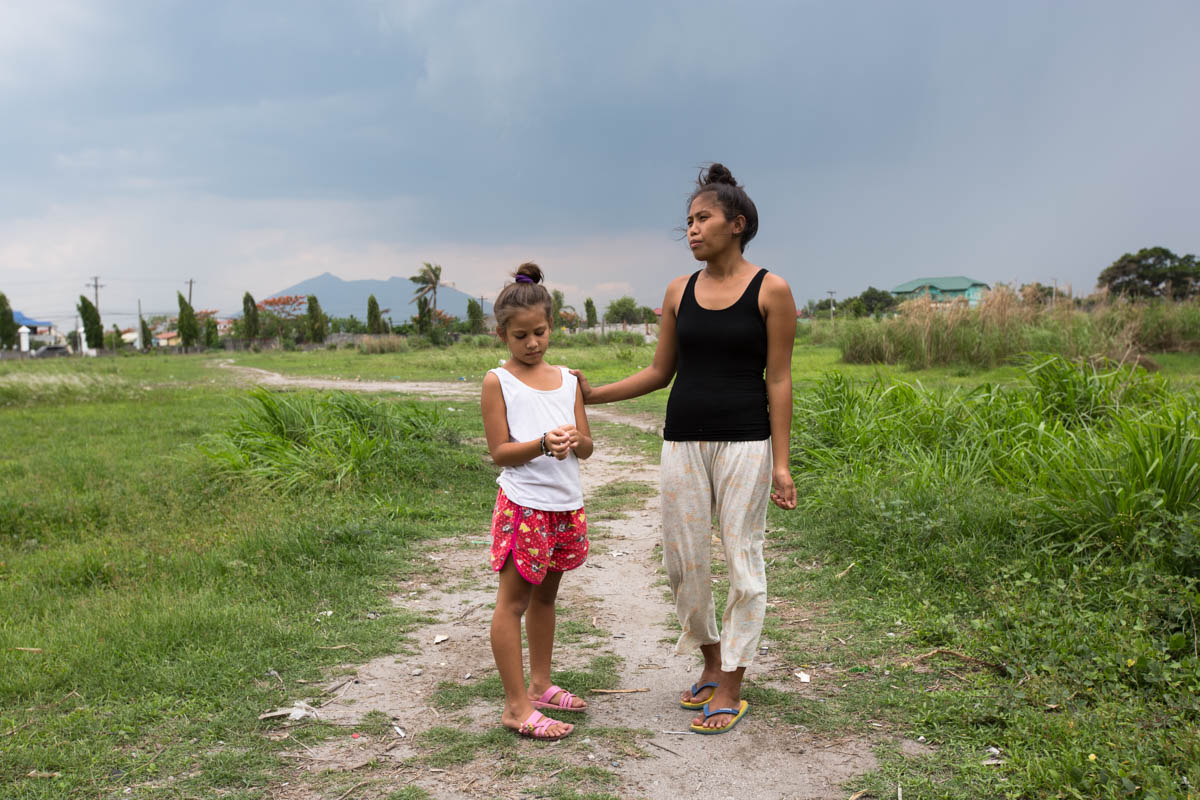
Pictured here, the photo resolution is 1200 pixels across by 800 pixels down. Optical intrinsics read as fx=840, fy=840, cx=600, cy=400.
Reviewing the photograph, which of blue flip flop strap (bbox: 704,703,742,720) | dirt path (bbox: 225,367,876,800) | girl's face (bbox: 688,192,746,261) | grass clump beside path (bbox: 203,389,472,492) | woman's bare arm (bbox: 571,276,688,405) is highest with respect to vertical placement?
girl's face (bbox: 688,192,746,261)

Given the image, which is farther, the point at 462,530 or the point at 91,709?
the point at 462,530

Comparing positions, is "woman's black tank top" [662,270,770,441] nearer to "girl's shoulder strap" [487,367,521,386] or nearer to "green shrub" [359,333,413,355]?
"girl's shoulder strap" [487,367,521,386]

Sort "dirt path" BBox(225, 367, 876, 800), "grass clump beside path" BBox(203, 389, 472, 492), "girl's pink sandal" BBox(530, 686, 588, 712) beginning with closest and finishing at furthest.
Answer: "dirt path" BBox(225, 367, 876, 800)
"girl's pink sandal" BBox(530, 686, 588, 712)
"grass clump beside path" BBox(203, 389, 472, 492)

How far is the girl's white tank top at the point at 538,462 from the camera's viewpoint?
284cm

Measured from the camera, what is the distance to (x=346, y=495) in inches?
257

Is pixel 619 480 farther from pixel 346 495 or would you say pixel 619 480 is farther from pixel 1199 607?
pixel 1199 607

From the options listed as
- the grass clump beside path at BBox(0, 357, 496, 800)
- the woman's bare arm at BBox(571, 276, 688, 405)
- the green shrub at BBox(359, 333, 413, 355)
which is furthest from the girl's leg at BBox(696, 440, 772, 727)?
the green shrub at BBox(359, 333, 413, 355)

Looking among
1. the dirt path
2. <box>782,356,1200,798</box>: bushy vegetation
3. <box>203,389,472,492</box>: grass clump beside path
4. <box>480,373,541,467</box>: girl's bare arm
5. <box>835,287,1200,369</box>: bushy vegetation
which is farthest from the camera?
<box>835,287,1200,369</box>: bushy vegetation

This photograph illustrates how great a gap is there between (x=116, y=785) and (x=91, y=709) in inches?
26.3

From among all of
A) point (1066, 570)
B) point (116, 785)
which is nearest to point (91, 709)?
point (116, 785)

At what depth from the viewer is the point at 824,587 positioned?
15.0 ft

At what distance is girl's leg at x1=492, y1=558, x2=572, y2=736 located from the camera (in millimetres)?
2877

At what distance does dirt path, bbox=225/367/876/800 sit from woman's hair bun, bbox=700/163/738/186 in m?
1.93

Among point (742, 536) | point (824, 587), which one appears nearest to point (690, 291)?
point (742, 536)
